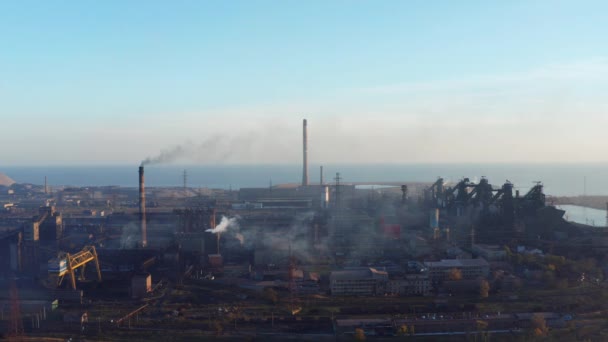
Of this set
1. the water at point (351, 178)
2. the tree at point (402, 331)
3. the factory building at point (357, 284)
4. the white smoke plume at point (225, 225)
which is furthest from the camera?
the water at point (351, 178)

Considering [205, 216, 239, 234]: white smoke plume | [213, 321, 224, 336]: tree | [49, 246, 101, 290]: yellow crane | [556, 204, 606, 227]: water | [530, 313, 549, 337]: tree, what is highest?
[205, 216, 239, 234]: white smoke plume

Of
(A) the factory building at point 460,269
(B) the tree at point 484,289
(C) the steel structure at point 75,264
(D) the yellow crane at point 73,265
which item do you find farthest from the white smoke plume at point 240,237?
(B) the tree at point 484,289

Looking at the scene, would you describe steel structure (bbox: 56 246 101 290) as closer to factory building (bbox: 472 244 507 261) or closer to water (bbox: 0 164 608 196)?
factory building (bbox: 472 244 507 261)

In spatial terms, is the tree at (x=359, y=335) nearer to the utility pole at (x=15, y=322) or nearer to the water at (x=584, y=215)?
the utility pole at (x=15, y=322)

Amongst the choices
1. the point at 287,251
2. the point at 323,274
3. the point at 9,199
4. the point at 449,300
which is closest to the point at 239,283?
the point at 323,274

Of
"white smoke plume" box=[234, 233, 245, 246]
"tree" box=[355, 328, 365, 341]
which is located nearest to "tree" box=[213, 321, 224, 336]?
"tree" box=[355, 328, 365, 341]

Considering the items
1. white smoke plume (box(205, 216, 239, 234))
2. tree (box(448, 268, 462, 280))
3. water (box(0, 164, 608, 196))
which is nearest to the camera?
tree (box(448, 268, 462, 280))
